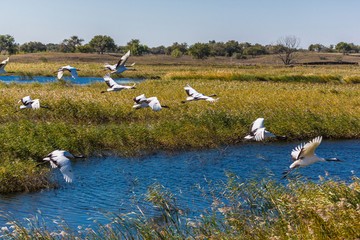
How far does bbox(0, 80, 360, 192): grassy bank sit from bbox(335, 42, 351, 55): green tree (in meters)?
148

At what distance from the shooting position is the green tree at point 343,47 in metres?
158

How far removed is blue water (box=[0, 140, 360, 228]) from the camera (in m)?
9.94

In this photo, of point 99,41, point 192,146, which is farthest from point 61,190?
point 99,41

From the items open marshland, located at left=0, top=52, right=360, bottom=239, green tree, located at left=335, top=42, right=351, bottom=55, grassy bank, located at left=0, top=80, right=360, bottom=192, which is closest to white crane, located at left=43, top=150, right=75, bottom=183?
open marshland, located at left=0, top=52, right=360, bottom=239

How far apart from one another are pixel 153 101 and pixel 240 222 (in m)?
5.60

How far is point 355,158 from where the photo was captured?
49.9 ft

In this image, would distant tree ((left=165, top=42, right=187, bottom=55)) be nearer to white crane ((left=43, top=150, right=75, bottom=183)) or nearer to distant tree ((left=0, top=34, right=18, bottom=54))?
distant tree ((left=0, top=34, right=18, bottom=54))

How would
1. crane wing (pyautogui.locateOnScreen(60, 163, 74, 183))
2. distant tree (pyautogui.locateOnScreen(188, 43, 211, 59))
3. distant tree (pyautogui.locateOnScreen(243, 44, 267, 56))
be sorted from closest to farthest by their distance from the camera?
crane wing (pyautogui.locateOnScreen(60, 163, 74, 183))
distant tree (pyautogui.locateOnScreen(188, 43, 211, 59))
distant tree (pyautogui.locateOnScreen(243, 44, 267, 56))

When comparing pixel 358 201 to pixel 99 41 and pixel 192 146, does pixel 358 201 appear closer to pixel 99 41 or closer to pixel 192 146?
pixel 192 146

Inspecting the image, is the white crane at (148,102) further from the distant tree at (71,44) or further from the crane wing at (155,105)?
the distant tree at (71,44)

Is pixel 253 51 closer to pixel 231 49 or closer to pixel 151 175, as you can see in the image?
pixel 231 49

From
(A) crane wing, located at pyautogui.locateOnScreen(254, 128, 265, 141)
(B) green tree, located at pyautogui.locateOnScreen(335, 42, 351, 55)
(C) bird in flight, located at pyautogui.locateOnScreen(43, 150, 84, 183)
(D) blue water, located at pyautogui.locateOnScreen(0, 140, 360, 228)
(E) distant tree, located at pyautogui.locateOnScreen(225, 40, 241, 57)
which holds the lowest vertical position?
(D) blue water, located at pyautogui.locateOnScreen(0, 140, 360, 228)

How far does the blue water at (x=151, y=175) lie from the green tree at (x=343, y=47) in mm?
155623

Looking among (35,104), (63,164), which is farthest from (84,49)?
(63,164)
